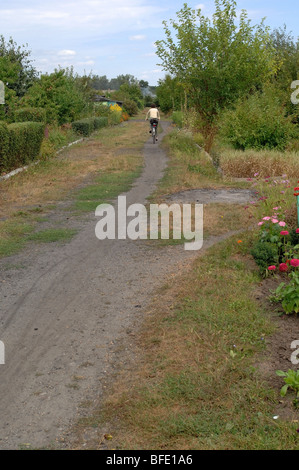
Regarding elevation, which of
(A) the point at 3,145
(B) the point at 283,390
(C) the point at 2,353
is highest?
(A) the point at 3,145

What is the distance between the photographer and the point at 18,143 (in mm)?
15023

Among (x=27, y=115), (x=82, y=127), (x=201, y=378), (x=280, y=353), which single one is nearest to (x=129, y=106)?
(x=82, y=127)

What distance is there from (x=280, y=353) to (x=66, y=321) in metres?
2.05

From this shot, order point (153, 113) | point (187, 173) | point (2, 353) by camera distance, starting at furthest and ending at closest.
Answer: point (153, 113)
point (187, 173)
point (2, 353)

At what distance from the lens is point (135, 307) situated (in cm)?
543

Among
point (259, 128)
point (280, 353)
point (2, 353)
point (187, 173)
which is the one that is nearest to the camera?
point (280, 353)

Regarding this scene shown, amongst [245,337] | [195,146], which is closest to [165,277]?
[245,337]

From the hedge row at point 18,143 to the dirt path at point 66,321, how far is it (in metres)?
6.59

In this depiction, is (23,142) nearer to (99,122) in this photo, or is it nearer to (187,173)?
(187,173)

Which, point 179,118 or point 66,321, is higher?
point 179,118

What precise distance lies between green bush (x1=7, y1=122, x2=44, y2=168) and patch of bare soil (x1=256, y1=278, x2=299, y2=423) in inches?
425

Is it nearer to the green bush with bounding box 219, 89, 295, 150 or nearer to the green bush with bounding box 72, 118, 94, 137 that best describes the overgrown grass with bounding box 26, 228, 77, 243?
the green bush with bounding box 219, 89, 295, 150

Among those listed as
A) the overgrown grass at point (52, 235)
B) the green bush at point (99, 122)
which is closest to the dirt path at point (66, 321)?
the overgrown grass at point (52, 235)
